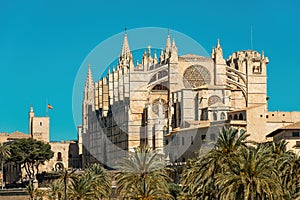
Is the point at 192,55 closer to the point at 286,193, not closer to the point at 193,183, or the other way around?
the point at 193,183

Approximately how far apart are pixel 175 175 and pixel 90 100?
46029 mm

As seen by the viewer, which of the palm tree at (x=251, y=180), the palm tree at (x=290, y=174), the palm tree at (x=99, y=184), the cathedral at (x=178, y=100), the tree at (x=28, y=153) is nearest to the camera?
the palm tree at (x=251, y=180)

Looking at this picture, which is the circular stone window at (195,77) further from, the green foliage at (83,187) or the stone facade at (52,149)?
the green foliage at (83,187)

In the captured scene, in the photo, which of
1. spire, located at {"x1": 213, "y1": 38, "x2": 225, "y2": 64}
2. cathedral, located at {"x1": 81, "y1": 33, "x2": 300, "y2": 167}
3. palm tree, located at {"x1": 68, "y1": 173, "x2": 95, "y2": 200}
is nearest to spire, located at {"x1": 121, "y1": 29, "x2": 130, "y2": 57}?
cathedral, located at {"x1": 81, "y1": 33, "x2": 300, "y2": 167}

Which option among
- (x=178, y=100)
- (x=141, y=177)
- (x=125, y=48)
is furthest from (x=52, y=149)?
(x=141, y=177)

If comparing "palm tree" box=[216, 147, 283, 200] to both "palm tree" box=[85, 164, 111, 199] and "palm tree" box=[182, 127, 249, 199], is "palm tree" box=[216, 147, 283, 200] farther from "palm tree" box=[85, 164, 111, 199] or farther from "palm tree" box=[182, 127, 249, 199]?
"palm tree" box=[85, 164, 111, 199]

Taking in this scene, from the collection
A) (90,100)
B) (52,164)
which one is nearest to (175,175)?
(90,100)

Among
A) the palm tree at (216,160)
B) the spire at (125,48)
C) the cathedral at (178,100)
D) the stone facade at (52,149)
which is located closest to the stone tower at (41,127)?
the stone facade at (52,149)

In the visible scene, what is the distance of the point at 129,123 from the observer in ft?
293

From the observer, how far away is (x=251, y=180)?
35.8 metres

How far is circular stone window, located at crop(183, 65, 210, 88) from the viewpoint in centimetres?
9219

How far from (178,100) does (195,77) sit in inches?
261

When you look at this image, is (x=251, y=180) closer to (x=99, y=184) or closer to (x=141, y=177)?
(x=141, y=177)

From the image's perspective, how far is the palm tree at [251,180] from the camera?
35.7 meters
